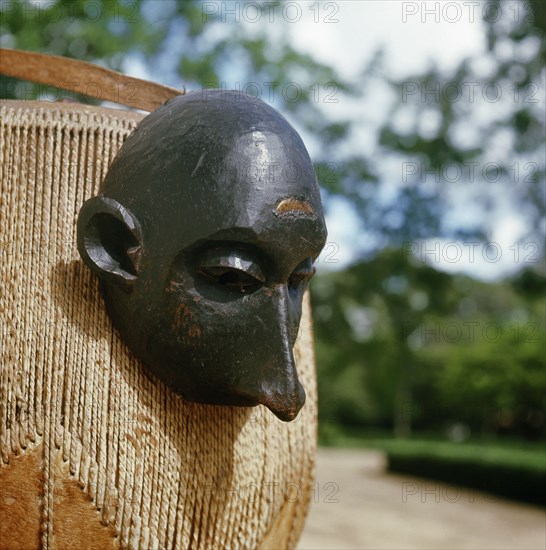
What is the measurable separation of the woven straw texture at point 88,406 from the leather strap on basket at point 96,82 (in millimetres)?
252

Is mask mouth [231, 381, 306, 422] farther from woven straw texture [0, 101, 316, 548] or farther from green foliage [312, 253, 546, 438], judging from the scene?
green foliage [312, 253, 546, 438]

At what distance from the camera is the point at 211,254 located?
1655mm

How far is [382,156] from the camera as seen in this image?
484 inches

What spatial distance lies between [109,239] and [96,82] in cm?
73

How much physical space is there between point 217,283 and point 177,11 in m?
9.45

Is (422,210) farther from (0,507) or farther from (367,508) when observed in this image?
(0,507)

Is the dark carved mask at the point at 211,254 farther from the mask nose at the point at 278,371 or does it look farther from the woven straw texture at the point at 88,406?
the woven straw texture at the point at 88,406

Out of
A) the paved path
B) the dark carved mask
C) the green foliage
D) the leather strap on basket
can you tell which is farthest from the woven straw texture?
the green foliage

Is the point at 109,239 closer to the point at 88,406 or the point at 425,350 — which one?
the point at 88,406

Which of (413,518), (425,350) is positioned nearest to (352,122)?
(413,518)

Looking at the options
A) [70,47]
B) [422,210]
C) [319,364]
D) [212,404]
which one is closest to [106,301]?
[212,404]

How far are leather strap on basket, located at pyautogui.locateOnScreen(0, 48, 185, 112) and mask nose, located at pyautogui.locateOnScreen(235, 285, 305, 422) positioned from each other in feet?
2.95

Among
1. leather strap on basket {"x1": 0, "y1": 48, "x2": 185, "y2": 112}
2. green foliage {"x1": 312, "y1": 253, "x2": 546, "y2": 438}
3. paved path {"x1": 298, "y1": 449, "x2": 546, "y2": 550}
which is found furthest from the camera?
green foliage {"x1": 312, "y1": 253, "x2": 546, "y2": 438}

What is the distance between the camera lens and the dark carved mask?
1.65 metres
